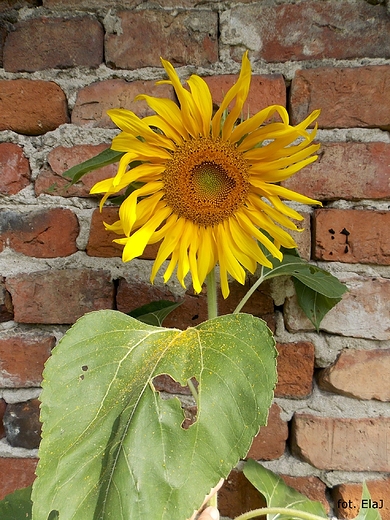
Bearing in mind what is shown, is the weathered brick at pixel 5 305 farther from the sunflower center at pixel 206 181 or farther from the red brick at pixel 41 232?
the sunflower center at pixel 206 181

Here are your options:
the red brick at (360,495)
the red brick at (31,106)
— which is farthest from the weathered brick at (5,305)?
the red brick at (360,495)

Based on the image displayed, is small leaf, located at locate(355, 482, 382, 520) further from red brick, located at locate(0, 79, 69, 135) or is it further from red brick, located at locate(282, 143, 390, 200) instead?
red brick, located at locate(0, 79, 69, 135)

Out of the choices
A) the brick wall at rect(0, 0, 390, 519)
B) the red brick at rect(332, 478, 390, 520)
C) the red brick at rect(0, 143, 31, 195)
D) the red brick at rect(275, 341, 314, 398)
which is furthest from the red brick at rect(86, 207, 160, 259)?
the red brick at rect(332, 478, 390, 520)

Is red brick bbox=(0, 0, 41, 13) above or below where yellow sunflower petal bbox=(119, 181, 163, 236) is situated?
above

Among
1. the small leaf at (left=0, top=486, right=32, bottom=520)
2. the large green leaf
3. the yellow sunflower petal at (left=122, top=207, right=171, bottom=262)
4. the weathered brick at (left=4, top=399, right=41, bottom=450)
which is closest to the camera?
the large green leaf

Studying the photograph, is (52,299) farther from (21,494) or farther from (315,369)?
(315,369)

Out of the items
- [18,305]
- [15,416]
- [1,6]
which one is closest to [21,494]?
[15,416]
